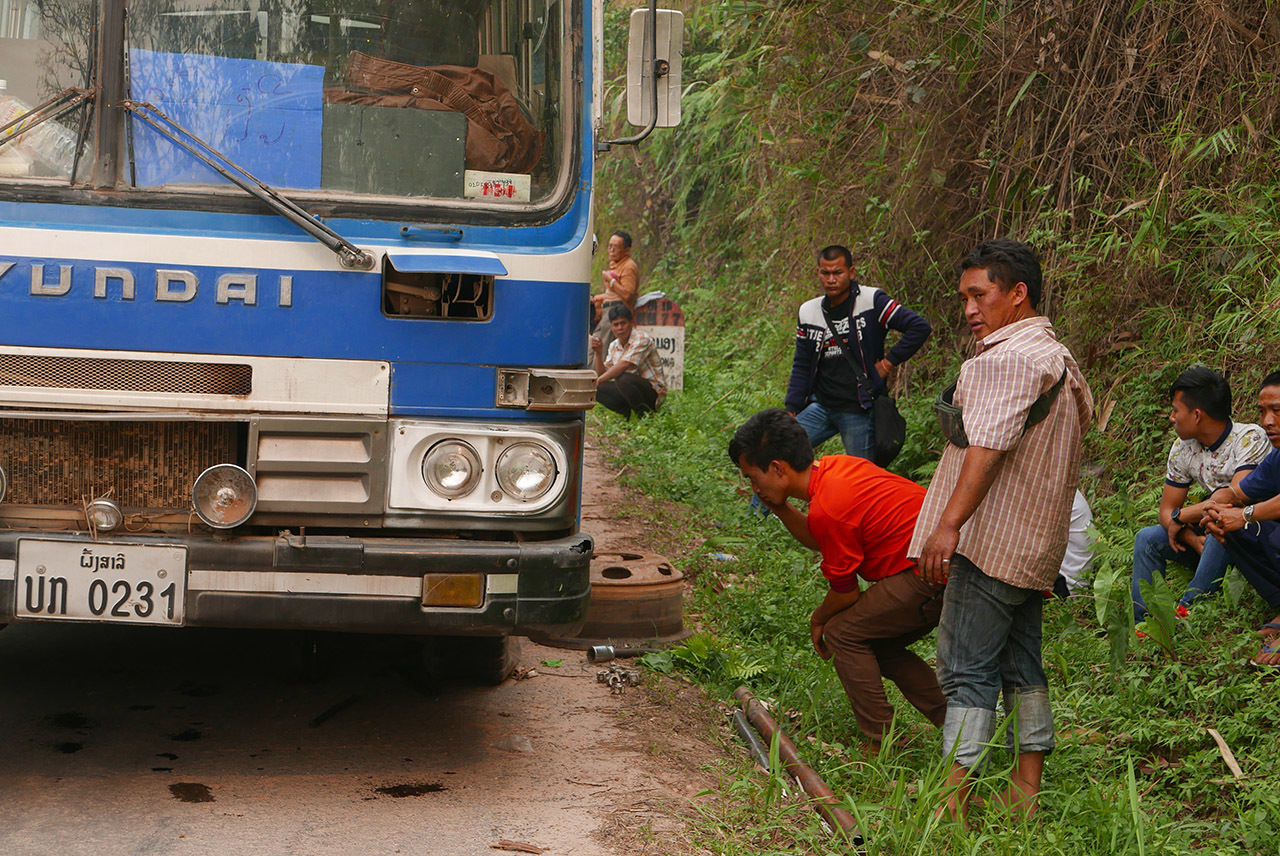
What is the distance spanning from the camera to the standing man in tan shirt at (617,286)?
12.2 meters

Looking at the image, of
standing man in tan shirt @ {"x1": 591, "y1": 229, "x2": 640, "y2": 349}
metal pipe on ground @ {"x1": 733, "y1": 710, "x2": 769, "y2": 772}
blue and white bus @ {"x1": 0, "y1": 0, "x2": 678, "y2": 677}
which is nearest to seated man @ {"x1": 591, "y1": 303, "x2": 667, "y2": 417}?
standing man in tan shirt @ {"x1": 591, "y1": 229, "x2": 640, "y2": 349}

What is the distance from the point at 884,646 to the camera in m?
4.61

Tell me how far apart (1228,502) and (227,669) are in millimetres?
4181

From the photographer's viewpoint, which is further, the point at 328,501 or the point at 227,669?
the point at 227,669

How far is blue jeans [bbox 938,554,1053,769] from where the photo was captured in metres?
3.91

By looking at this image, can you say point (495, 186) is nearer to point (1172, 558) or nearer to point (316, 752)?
point (316, 752)

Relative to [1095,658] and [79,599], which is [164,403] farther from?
[1095,658]

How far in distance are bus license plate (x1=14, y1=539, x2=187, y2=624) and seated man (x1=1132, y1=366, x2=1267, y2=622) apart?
3.85 metres

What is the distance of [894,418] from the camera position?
7.43 meters

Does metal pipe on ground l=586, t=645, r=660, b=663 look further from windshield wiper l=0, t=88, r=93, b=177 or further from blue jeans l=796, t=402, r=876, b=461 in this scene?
windshield wiper l=0, t=88, r=93, b=177

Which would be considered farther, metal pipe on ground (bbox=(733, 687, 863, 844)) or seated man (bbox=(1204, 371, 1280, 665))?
seated man (bbox=(1204, 371, 1280, 665))

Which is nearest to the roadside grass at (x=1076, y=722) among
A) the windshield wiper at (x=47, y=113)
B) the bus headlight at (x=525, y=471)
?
the bus headlight at (x=525, y=471)

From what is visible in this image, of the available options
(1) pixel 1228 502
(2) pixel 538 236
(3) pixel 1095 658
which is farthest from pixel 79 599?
(1) pixel 1228 502

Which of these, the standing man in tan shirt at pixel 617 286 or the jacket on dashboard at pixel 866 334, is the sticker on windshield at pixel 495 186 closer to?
the jacket on dashboard at pixel 866 334
